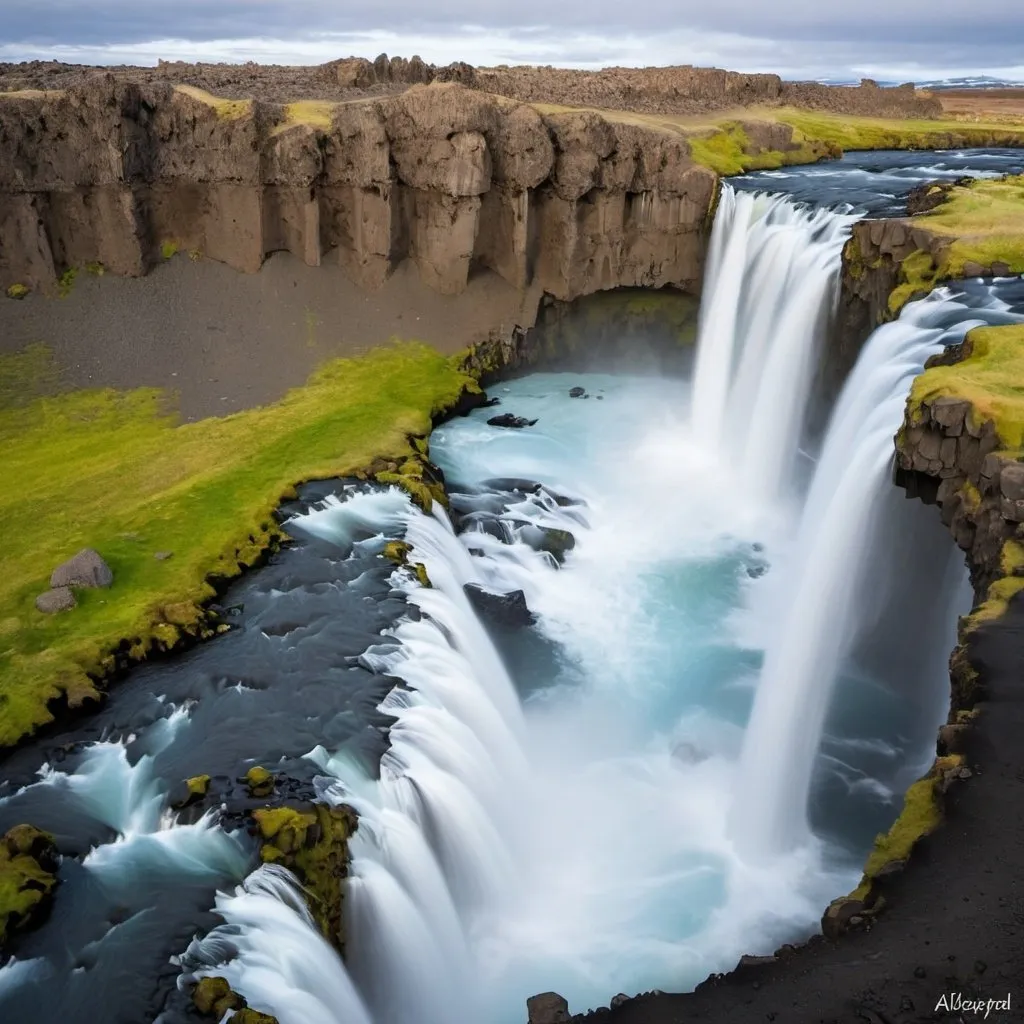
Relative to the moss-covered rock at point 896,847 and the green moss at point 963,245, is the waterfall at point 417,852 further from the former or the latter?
the green moss at point 963,245

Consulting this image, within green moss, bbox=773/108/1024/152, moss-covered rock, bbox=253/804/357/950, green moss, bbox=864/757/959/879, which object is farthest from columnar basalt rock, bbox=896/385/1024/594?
green moss, bbox=773/108/1024/152

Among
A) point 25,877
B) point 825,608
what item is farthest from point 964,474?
point 25,877

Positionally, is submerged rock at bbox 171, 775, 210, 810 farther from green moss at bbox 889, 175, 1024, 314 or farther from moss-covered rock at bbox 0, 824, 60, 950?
green moss at bbox 889, 175, 1024, 314

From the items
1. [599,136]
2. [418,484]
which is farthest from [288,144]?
[418,484]

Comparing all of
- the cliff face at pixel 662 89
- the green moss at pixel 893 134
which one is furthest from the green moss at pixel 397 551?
the green moss at pixel 893 134

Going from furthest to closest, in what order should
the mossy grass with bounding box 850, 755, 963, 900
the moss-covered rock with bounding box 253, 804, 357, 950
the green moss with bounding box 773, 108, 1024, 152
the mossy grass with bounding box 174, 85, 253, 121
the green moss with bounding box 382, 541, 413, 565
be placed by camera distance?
the green moss with bounding box 773, 108, 1024, 152, the mossy grass with bounding box 174, 85, 253, 121, the green moss with bounding box 382, 541, 413, 565, the moss-covered rock with bounding box 253, 804, 357, 950, the mossy grass with bounding box 850, 755, 963, 900

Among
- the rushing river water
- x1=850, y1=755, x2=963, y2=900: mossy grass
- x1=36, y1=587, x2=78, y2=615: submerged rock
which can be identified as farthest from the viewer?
x1=36, y1=587, x2=78, y2=615: submerged rock

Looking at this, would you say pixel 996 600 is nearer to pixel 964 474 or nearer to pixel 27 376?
pixel 964 474

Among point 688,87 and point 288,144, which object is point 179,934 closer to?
point 288,144
